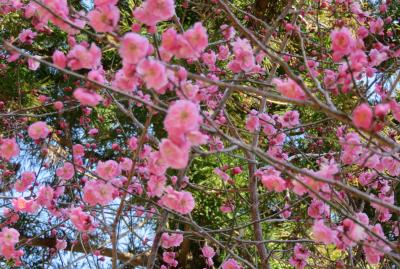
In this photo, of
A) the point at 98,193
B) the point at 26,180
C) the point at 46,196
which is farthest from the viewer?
the point at 26,180

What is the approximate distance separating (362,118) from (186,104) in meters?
0.45

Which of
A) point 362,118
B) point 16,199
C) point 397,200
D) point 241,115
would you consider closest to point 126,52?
point 362,118

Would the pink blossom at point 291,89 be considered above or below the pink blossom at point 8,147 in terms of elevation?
below

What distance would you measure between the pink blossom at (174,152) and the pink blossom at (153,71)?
0.16 m

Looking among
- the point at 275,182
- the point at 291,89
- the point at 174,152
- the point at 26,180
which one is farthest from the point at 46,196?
the point at 291,89

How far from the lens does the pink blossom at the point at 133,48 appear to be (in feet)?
4.64

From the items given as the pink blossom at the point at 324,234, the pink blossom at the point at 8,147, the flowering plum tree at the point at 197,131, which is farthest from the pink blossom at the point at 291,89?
the pink blossom at the point at 8,147

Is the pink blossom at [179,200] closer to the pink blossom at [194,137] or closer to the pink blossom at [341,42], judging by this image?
the pink blossom at [194,137]

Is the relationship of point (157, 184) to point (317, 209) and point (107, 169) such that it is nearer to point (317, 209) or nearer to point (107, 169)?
point (107, 169)

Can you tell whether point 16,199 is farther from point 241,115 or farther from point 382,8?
point 241,115

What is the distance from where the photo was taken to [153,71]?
141 cm

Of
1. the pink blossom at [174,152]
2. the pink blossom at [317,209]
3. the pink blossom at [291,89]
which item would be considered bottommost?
the pink blossom at [174,152]

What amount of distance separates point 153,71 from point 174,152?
8.6 inches

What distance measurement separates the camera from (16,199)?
8.80 feet
